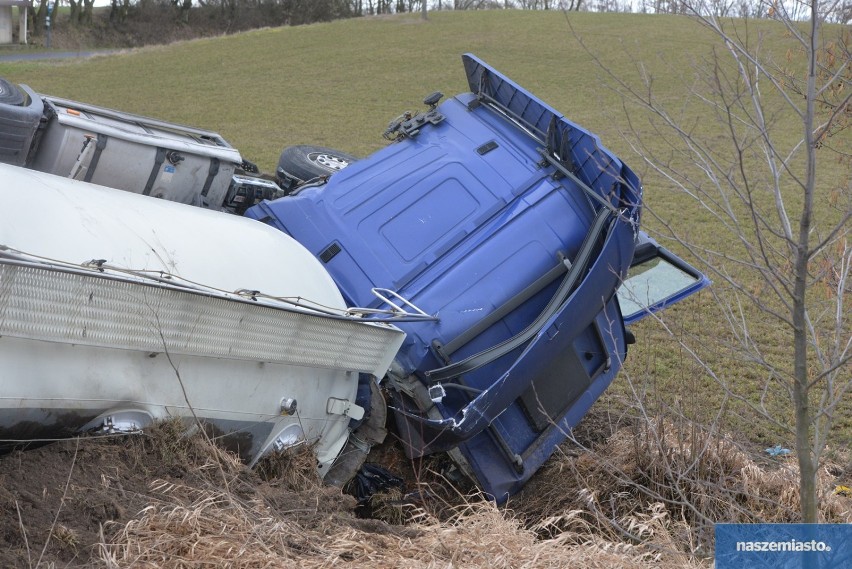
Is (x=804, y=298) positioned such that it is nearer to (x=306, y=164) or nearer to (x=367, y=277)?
(x=367, y=277)

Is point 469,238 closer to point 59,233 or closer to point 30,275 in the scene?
point 59,233

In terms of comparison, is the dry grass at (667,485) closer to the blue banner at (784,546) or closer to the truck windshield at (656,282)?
the blue banner at (784,546)

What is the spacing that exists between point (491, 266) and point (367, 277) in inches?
26.9

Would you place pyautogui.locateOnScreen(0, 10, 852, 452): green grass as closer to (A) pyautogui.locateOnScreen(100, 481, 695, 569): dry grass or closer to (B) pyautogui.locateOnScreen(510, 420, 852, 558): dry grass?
(B) pyautogui.locateOnScreen(510, 420, 852, 558): dry grass

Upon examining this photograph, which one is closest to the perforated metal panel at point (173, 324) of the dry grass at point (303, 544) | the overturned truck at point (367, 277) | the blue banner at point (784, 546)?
the overturned truck at point (367, 277)

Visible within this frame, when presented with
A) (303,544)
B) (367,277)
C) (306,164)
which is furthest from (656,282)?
(303,544)

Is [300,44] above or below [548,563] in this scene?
below

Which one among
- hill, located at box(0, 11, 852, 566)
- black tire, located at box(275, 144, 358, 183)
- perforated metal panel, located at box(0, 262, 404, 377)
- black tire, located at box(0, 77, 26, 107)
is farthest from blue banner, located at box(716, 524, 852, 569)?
black tire, located at box(0, 77, 26, 107)

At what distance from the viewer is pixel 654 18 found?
4584cm

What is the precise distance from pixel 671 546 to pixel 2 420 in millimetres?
2624

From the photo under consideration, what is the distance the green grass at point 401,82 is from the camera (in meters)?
9.38

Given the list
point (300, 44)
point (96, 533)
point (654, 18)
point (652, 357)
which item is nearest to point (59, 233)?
point (96, 533)

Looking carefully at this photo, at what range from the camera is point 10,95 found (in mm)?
4840

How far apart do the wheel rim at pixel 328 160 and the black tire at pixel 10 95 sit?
7.80 feet
